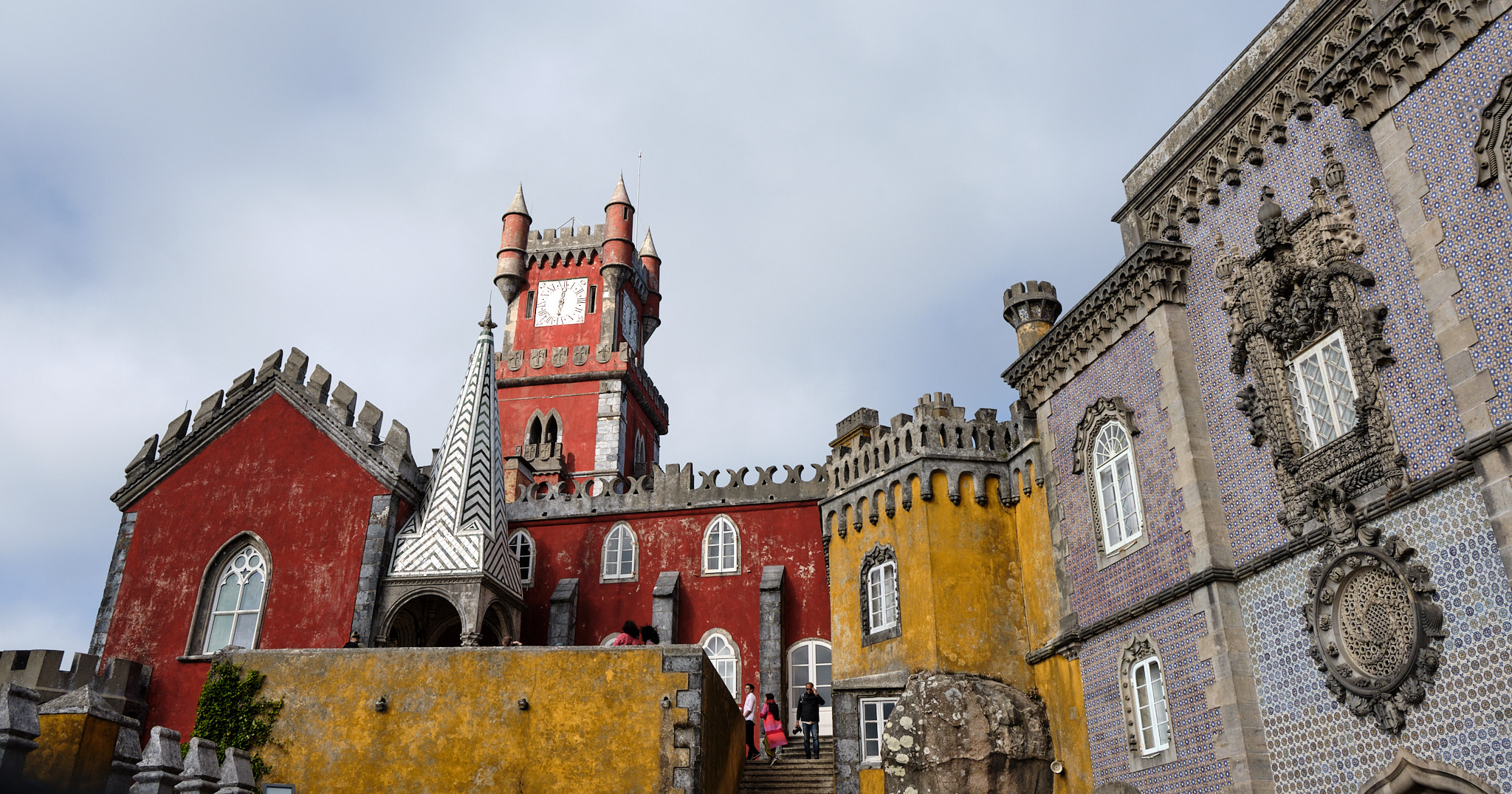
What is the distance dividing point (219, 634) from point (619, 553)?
824 centimetres

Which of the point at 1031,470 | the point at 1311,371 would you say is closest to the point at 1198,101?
the point at 1311,371

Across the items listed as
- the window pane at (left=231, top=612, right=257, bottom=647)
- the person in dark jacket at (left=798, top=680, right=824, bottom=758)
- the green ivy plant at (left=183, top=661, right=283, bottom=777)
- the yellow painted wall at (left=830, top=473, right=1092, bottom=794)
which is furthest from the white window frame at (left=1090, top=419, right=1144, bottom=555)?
the window pane at (left=231, top=612, right=257, bottom=647)

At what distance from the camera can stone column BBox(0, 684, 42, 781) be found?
8016 mm

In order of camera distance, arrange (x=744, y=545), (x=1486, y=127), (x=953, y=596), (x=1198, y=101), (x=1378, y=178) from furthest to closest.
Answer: (x=744, y=545)
(x=953, y=596)
(x=1198, y=101)
(x=1378, y=178)
(x=1486, y=127)

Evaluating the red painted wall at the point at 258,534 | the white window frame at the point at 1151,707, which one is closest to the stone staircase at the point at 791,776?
the white window frame at the point at 1151,707

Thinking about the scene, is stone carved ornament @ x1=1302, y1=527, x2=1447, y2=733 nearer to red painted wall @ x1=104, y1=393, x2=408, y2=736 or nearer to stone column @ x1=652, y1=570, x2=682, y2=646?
stone column @ x1=652, y1=570, x2=682, y2=646

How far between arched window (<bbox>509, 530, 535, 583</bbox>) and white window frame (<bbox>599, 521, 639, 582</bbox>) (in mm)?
1589

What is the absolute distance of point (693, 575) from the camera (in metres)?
23.7

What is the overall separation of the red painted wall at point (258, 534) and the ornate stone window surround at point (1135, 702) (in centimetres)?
1361

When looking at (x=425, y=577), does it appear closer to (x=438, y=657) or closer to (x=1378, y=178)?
Answer: (x=438, y=657)

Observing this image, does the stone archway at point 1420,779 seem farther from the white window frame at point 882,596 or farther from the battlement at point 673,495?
the battlement at point 673,495

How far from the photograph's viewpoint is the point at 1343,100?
12.1 metres

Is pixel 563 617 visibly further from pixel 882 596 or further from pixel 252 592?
pixel 882 596

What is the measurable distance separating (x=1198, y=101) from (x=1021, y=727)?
10.0 metres
